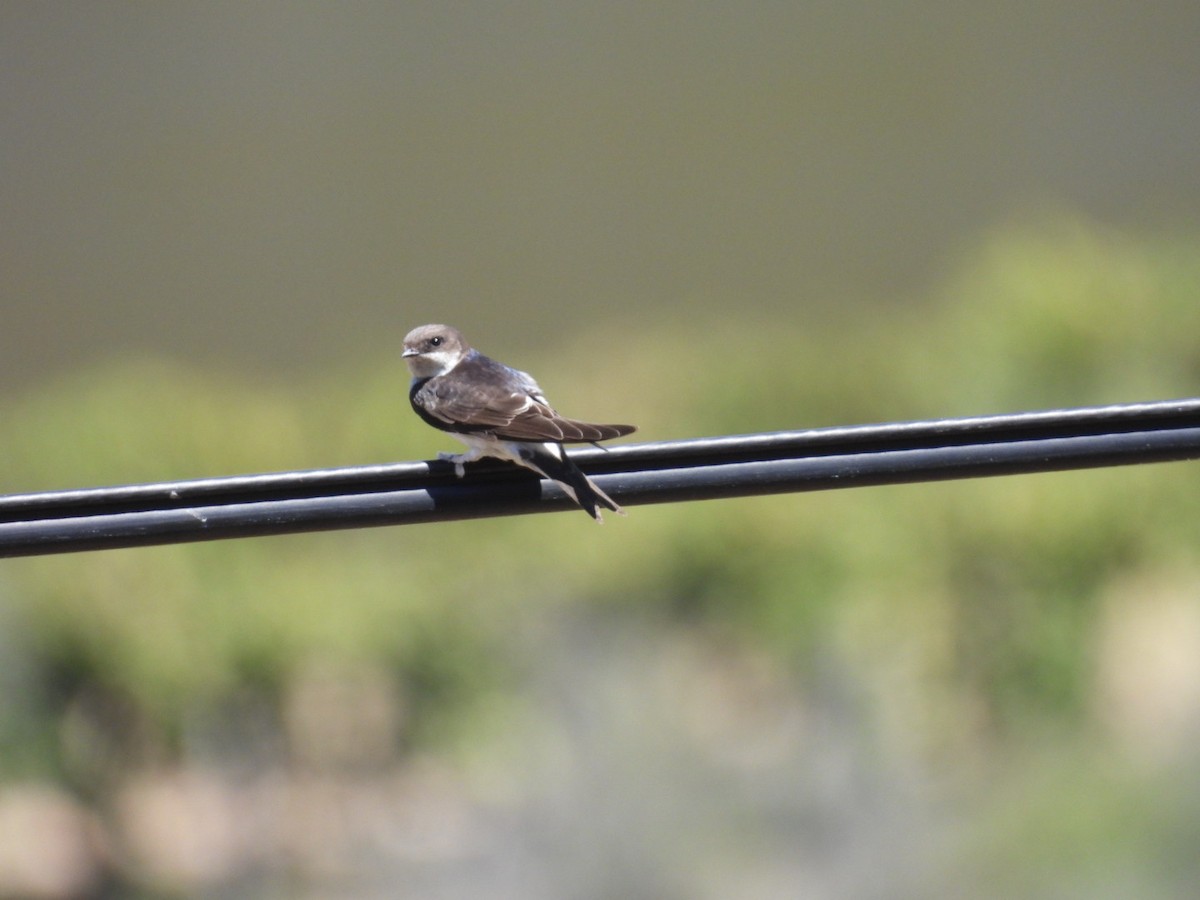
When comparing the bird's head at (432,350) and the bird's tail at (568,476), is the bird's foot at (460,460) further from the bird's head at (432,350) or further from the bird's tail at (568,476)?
the bird's head at (432,350)

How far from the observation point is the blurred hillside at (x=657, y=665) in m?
3.42

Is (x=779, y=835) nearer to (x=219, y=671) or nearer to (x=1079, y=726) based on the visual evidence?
(x=1079, y=726)

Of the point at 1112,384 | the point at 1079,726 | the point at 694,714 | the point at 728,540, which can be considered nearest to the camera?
the point at 694,714

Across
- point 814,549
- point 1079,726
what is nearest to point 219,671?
point 814,549

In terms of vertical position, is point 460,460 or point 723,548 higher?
point 723,548

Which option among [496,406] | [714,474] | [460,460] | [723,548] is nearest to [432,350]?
[496,406]

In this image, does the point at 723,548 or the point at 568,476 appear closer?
the point at 568,476

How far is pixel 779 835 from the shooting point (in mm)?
3451

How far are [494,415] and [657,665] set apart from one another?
171 centimetres

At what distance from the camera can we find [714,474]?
1.83 metres

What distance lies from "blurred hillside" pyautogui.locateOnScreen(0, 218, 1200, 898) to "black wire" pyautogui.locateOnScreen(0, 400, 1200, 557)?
5.16 ft

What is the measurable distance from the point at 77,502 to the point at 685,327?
665 cm

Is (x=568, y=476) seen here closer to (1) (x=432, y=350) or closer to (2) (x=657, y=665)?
(1) (x=432, y=350)

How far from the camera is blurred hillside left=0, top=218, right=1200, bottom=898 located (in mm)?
3420
